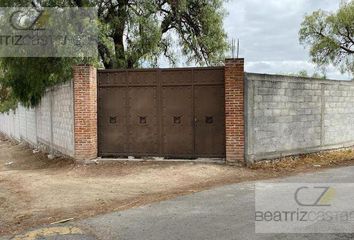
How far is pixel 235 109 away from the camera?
485 inches

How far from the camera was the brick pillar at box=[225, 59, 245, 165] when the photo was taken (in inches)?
483

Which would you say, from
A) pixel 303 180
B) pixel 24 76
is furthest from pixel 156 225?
pixel 24 76

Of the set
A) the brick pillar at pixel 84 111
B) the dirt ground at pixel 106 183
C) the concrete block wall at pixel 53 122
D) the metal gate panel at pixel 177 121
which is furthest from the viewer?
the concrete block wall at pixel 53 122

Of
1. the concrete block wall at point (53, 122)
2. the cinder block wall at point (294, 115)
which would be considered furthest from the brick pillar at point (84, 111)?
the cinder block wall at point (294, 115)

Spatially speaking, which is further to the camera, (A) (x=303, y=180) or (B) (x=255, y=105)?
(B) (x=255, y=105)

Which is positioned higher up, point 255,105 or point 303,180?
point 255,105

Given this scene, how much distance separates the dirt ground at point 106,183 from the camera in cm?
807

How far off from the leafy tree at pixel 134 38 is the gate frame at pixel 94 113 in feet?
6.50

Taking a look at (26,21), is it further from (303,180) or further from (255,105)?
(303,180)

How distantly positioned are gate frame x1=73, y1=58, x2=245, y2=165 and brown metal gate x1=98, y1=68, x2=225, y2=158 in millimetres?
309

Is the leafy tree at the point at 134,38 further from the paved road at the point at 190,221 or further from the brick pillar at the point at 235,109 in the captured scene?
the paved road at the point at 190,221

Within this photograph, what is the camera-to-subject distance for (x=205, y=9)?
65.1ft

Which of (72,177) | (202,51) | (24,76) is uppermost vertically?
(202,51)

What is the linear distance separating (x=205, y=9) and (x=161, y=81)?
8.01m
